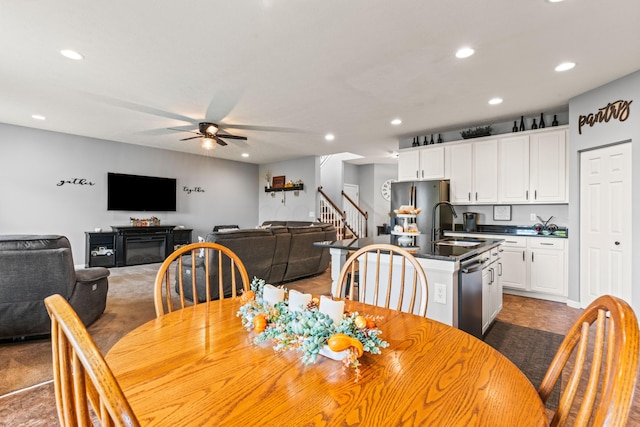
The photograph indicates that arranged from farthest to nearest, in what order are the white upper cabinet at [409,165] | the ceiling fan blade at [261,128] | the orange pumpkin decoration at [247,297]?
the white upper cabinet at [409,165] < the ceiling fan blade at [261,128] < the orange pumpkin decoration at [247,297]

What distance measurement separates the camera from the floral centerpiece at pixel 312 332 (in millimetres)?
877

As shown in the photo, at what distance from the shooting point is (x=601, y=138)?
3.48m

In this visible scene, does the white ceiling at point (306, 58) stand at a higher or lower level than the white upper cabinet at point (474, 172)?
higher

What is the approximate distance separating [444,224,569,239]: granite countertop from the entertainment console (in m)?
5.78

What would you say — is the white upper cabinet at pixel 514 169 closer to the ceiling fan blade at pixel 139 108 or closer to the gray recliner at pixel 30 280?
the ceiling fan blade at pixel 139 108

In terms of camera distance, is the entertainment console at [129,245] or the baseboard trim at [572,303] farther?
the entertainment console at [129,245]

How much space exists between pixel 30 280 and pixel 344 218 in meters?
6.67

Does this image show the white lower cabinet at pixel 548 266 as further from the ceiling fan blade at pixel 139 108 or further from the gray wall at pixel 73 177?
the gray wall at pixel 73 177

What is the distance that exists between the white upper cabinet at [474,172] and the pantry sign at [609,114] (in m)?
1.18

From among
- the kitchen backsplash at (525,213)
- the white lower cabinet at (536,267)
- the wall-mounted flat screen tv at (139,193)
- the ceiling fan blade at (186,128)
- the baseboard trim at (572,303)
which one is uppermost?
the ceiling fan blade at (186,128)

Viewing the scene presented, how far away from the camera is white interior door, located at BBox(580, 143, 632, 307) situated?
129 inches

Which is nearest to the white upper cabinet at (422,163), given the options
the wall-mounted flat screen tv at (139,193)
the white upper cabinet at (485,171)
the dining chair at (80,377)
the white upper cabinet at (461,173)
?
the white upper cabinet at (461,173)

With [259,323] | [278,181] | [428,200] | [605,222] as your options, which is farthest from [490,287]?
[278,181]

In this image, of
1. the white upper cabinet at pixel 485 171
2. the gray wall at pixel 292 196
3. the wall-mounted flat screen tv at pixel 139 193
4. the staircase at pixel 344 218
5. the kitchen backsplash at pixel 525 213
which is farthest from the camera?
the staircase at pixel 344 218
